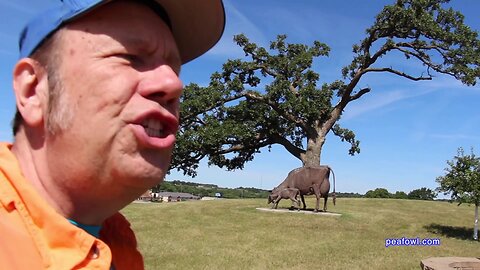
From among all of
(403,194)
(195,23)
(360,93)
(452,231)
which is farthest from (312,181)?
(403,194)

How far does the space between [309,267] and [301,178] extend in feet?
27.7

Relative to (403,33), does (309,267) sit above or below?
below

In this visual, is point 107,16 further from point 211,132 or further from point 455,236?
point 211,132

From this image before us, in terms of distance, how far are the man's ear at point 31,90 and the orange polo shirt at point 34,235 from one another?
11cm

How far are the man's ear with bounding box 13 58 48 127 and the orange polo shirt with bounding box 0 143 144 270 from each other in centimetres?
11

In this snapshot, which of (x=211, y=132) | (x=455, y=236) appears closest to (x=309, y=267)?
(x=455, y=236)

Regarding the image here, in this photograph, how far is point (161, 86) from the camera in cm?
112

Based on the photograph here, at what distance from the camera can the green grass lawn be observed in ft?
32.4

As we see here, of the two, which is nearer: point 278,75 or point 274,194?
point 274,194

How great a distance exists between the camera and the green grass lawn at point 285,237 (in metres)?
9.87

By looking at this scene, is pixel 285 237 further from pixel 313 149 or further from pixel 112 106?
pixel 112 106

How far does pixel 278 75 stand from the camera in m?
22.1

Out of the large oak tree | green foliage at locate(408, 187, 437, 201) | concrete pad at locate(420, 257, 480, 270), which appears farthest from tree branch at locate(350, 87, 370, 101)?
green foliage at locate(408, 187, 437, 201)

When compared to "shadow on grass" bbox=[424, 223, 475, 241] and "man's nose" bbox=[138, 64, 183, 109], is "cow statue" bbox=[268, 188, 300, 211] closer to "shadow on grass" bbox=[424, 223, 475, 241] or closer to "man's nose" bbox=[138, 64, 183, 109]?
"shadow on grass" bbox=[424, 223, 475, 241]
